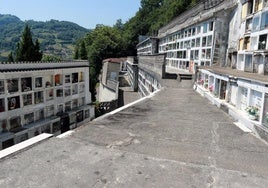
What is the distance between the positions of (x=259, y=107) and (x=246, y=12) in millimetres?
15523

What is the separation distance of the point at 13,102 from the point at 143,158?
1504 cm

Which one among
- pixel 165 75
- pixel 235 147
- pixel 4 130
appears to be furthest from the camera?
pixel 165 75

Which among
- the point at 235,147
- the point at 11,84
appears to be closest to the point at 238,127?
the point at 235,147

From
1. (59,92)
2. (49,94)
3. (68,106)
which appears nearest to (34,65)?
(49,94)

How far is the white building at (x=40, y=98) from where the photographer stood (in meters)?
16.8

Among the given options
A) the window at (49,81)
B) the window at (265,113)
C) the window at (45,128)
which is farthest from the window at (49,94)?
the window at (265,113)

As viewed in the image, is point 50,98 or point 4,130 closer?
point 4,130

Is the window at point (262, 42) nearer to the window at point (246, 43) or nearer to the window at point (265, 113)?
the window at point (246, 43)

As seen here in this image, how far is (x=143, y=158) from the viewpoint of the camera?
498 cm

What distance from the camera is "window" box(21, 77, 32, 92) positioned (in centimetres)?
1787

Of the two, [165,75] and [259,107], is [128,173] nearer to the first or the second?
[259,107]

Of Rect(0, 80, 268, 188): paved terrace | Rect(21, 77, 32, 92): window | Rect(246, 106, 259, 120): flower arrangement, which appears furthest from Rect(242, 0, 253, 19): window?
Rect(21, 77, 32, 92): window

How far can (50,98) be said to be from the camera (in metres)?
20.6

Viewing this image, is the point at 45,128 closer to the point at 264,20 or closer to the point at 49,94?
the point at 49,94
